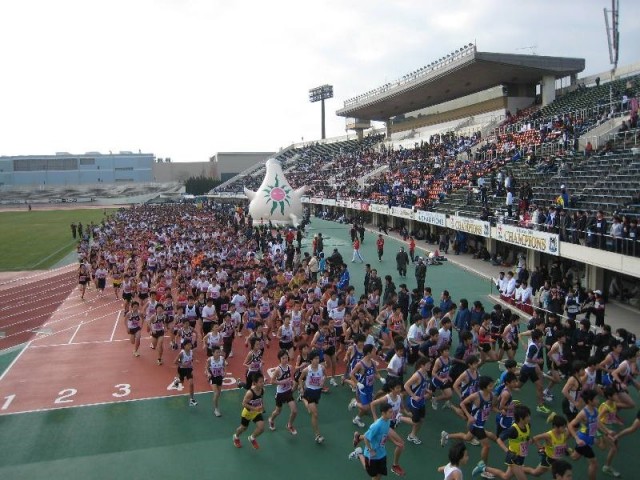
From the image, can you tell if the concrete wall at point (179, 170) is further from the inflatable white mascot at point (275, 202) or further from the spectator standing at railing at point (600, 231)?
the spectator standing at railing at point (600, 231)

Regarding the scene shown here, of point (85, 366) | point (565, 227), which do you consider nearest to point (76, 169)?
point (85, 366)

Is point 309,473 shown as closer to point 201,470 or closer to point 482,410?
point 201,470

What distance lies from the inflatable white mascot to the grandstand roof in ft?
48.3

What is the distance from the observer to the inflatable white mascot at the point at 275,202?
37.5 m

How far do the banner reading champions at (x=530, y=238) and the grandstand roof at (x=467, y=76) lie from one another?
20.1 m

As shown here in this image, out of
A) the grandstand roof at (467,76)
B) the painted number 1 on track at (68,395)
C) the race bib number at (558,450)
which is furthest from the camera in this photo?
the grandstand roof at (467,76)

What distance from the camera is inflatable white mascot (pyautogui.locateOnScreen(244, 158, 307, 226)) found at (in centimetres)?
3750

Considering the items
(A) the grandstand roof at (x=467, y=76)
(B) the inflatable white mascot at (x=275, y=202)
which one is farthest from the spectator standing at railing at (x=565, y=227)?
(A) the grandstand roof at (x=467, y=76)

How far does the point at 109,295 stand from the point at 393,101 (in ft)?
132

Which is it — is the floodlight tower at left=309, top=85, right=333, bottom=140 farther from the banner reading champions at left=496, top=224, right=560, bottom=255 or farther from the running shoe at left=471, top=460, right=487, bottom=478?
the running shoe at left=471, top=460, right=487, bottom=478

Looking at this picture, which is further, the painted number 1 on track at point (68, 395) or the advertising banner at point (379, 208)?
the advertising banner at point (379, 208)

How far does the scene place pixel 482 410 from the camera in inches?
287

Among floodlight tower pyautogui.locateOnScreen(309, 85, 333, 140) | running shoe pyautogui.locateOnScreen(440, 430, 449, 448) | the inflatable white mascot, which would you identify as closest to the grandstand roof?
the inflatable white mascot

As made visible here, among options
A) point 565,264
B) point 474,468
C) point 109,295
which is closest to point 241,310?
point 474,468
